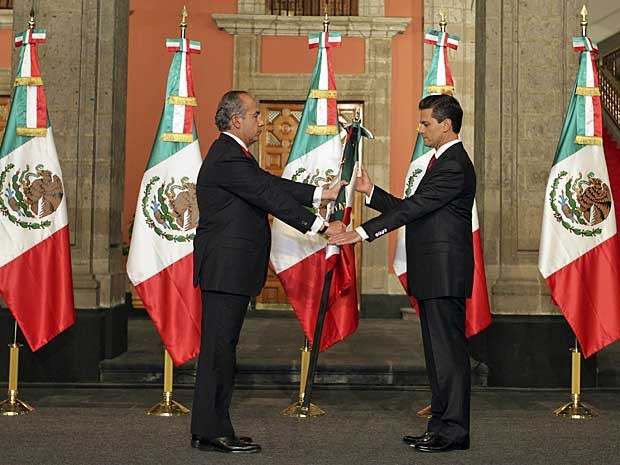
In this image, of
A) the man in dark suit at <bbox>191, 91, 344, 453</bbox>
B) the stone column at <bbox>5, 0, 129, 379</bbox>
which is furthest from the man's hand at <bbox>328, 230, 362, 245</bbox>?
the stone column at <bbox>5, 0, 129, 379</bbox>

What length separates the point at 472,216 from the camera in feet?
17.9

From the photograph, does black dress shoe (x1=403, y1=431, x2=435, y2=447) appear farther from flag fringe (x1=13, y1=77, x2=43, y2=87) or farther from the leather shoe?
flag fringe (x1=13, y1=77, x2=43, y2=87)

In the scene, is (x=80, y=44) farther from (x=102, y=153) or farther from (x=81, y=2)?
(x=102, y=153)

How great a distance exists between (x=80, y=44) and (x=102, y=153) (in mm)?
822

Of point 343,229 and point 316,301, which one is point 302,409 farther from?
point 343,229

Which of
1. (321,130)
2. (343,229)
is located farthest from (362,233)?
(321,130)

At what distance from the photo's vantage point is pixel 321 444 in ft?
13.6

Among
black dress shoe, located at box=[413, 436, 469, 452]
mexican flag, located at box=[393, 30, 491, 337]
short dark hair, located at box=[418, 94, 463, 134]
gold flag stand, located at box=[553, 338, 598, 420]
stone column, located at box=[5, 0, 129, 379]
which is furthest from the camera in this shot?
stone column, located at box=[5, 0, 129, 379]

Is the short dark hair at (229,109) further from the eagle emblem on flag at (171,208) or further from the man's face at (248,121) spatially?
the eagle emblem on flag at (171,208)

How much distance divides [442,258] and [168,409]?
6.63 ft

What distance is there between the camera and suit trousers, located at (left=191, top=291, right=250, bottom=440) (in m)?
3.90

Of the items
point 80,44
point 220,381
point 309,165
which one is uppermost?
point 80,44

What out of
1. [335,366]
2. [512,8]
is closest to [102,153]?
[335,366]

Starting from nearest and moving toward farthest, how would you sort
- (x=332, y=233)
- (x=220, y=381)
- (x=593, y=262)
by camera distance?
(x=220, y=381) → (x=332, y=233) → (x=593, y=262)
